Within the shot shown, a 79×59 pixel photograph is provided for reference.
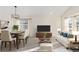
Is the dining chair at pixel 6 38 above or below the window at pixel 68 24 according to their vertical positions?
below

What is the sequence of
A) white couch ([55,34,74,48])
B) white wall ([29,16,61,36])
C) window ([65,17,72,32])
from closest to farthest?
white wall ([29,16,61,36])
window ([65,17,72,32])
white couch ([55,34,74,48])

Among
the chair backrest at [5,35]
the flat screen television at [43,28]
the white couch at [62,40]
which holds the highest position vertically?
the flat screen television at [43,28]

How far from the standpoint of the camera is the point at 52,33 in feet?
10.9

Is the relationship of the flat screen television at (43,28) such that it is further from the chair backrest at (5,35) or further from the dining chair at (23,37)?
the chair backrest at (5,35)

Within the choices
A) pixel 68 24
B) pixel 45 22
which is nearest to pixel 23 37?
pixel 45 22

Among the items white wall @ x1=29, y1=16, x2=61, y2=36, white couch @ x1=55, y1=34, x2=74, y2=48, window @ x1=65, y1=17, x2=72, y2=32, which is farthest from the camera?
white couch @ x1=55, y1=34, x2=74, y2=48

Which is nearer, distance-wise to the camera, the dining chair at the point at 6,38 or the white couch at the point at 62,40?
the dining chair at the point at 6,38

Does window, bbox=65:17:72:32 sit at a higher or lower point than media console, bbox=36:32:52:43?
higher

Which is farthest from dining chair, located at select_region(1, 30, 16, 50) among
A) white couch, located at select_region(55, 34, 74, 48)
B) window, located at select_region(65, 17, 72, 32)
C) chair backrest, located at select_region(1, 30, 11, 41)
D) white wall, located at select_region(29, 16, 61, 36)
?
window, located at select_region(65, 17, 72, 32)

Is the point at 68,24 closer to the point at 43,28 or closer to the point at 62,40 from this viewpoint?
the point at 43,28

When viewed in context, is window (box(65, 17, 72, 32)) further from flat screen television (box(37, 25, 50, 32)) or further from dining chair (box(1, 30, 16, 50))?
dining chair (box(1, 30, 16, 50))

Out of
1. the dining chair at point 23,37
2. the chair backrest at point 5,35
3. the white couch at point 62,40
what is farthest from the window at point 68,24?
the chair backrest at point 5,35
